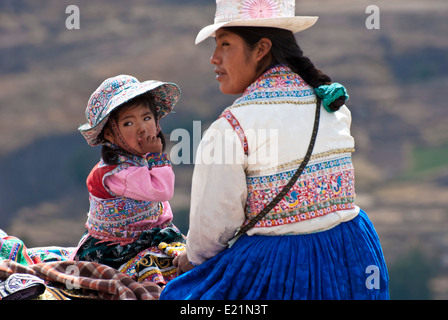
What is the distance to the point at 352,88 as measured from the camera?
924 inches

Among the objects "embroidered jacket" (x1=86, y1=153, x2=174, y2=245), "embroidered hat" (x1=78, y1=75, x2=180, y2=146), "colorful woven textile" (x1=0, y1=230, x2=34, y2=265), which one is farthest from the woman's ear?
"colorful woven textile" (x1=0, y1=230, x2=34, y2=265)

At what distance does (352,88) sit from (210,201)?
21.6 metres

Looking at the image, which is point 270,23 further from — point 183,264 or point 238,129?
point 183,264

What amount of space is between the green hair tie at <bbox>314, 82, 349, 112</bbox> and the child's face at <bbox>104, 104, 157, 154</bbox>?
88cm

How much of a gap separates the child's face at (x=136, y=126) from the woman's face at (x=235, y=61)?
0.59 meters

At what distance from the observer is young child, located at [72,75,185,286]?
120 inches

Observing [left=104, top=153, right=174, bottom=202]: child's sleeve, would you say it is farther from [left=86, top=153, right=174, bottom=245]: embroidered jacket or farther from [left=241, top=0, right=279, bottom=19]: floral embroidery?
[left=241, top=0, right=279, bottom=19]: floral embroidery

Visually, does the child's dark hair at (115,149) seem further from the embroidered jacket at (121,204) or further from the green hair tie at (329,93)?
the green hair tie at (329,93)

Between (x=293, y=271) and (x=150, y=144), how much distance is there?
39.9 inches

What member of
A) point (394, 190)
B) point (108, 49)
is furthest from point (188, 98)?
point (394, 190)

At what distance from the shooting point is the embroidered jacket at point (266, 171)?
244cm

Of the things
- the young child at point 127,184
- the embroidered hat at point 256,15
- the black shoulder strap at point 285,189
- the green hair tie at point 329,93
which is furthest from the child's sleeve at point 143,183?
the green hair tie at point 329,93

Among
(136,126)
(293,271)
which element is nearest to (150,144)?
(136,126)

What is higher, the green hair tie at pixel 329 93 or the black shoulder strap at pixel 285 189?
the green hair tie at pixel 329 93
